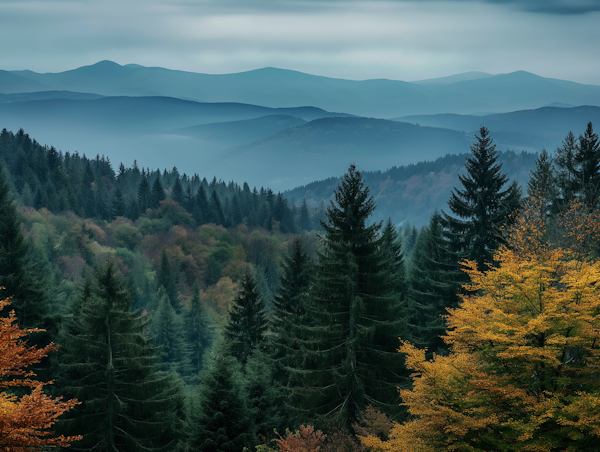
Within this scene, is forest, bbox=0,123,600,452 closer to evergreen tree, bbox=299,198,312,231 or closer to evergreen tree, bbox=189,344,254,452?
evergreen tree, bbox=189,344,254,452

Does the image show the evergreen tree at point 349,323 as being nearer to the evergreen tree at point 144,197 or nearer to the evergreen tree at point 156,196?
the evergreen tree at point 156,196

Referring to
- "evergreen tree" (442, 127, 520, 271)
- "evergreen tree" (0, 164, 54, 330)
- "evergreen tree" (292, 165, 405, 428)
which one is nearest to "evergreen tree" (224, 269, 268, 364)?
"evergreen tree" (0, 164, 54, 330)

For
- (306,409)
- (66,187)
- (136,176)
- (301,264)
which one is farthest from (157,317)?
(136,176)

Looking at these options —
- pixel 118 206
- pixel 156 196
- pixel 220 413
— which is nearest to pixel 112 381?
pixel 220 413

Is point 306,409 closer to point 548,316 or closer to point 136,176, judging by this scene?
point 548,316

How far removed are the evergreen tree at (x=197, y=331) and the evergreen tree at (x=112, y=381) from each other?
37.2m

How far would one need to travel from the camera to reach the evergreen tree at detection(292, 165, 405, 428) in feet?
58.5

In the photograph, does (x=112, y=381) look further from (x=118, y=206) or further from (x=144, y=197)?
(x=118, y=206)

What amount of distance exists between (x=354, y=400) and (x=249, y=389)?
5972mm

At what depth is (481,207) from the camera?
24828mm

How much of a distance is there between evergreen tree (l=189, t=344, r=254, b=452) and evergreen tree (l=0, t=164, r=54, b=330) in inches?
491

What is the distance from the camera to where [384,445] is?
11.6 m

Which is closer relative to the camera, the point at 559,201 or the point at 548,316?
the point at 548,316

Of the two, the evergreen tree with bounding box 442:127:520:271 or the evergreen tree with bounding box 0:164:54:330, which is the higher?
the evergreen tree with bounding box 442:127:520:271
